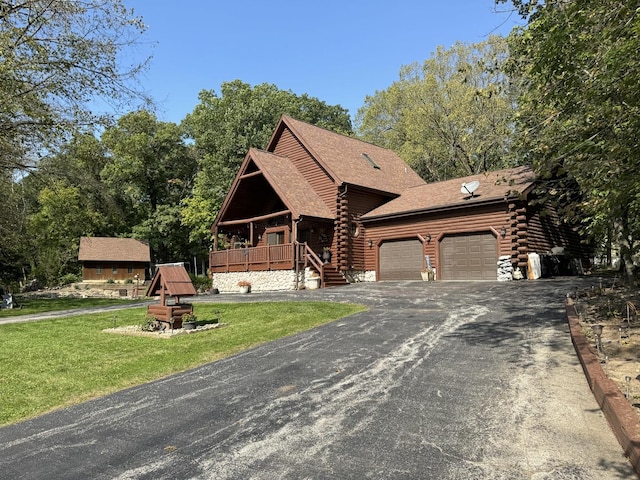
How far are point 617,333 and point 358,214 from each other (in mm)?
17332

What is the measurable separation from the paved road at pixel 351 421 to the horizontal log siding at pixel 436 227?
38.0ft

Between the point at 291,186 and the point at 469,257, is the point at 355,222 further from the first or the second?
the point at 469,257

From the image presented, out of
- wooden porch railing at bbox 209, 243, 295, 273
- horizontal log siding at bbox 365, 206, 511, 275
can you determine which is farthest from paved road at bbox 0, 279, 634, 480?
wooden porch railing at bbox 209, 243, 295, 273

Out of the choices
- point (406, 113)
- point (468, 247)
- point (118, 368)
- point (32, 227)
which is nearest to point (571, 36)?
point (118, 368)

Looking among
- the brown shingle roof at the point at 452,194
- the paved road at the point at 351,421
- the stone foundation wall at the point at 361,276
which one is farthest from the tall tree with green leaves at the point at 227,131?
the paved road at the point at 351,421

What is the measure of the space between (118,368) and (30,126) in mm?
15304

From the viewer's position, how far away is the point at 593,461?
3604 millimetres

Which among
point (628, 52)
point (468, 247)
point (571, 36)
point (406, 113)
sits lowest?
point (468, 247)

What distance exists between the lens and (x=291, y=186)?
76.1 ft

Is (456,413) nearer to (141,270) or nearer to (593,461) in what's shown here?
(593,461)

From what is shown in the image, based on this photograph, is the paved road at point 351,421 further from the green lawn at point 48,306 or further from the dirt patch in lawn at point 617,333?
the green lawn at point 48,306

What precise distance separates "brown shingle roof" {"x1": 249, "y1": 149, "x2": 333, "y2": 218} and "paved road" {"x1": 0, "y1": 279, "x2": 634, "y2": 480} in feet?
46.5

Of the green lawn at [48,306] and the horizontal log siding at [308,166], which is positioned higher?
the horizontal log siding at [308,166]

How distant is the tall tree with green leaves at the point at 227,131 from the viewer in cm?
3616
